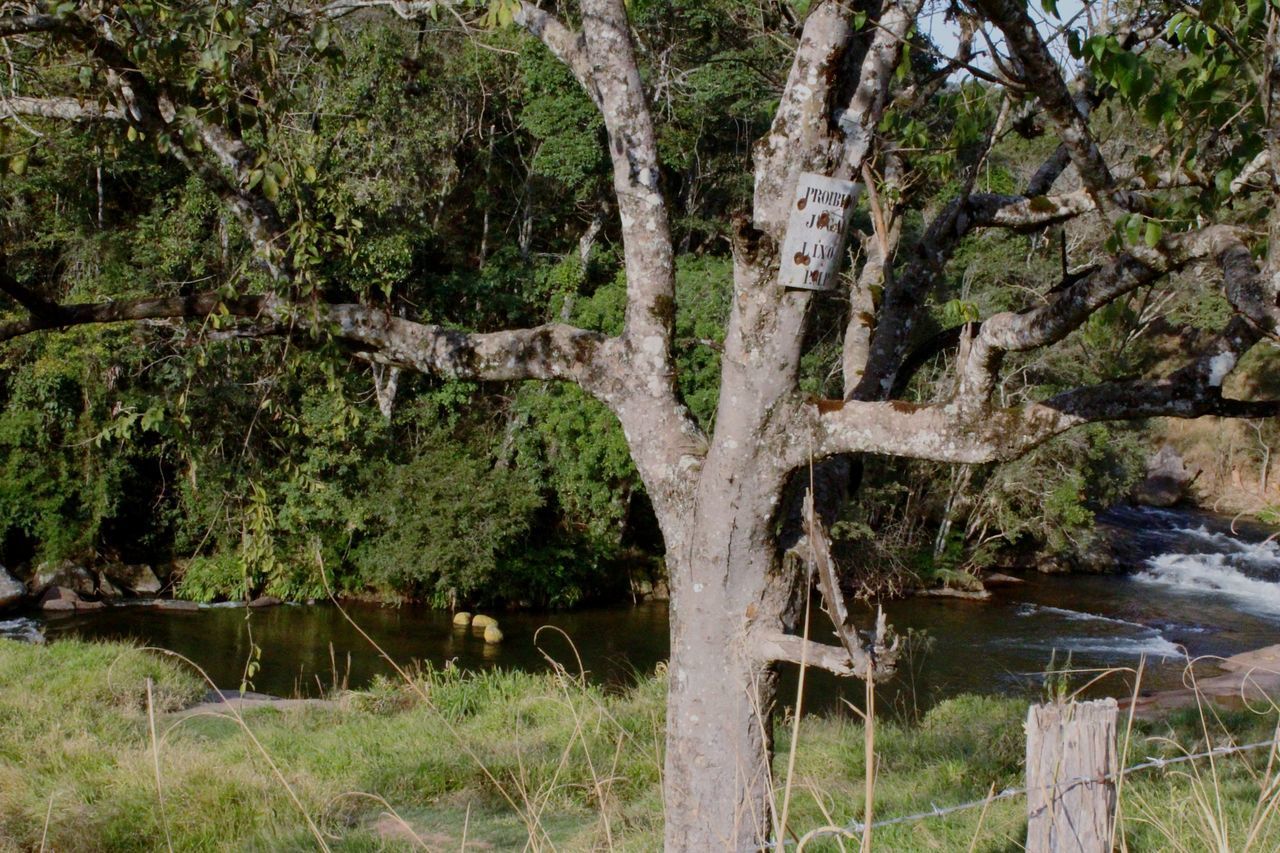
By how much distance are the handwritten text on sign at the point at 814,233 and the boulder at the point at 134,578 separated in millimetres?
17741

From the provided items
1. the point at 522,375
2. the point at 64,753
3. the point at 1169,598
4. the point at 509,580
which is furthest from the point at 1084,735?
the point at 1169,598

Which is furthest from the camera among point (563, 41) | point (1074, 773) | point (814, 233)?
point (563, 41)

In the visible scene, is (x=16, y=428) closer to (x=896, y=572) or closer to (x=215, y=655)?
(x=215, y=655)

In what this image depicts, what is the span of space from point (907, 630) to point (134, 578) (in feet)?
43.6

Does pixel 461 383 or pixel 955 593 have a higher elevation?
pixel 461 383

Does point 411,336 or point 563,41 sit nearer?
point 563,41

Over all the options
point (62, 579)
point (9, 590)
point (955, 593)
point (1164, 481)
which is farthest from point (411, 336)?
point (1164, 481)

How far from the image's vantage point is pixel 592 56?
11.3 feet

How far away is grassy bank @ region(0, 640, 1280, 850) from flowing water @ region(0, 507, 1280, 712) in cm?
395

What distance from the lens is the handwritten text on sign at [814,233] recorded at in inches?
118

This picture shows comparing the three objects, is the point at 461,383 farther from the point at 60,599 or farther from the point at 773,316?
the point at 773,316

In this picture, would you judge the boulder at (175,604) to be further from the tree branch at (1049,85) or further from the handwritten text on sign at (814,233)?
the tree branch at (1049,85)

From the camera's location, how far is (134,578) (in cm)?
1855

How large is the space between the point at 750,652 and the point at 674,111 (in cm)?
1737
